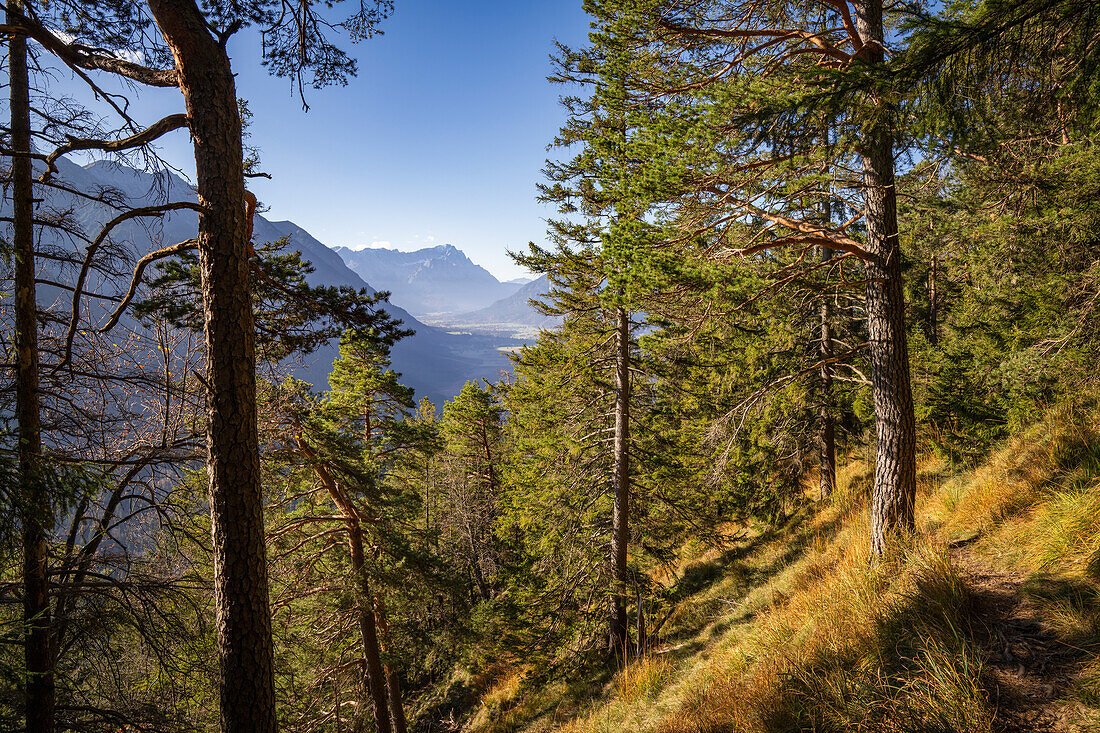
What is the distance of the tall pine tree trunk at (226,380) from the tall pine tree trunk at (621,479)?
6.70 m

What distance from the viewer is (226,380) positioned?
3381 mm

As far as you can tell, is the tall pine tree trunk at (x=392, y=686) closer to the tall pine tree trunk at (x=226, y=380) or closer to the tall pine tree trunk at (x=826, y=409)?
the tall pine tree trunk at (x=226, y=380)

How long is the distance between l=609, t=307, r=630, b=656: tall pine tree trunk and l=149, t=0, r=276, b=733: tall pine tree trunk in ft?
22.0

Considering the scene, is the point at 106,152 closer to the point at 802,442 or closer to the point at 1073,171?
the point at 1073,171

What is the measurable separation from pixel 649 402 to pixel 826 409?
486 cm

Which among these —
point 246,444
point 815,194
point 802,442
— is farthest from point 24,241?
point 802,442

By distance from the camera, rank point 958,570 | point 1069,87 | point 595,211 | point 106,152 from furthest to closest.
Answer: point 595,211
point 958,570
point 106,152
point 1069,87

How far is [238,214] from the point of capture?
3453 millimetres

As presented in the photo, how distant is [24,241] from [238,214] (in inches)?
117

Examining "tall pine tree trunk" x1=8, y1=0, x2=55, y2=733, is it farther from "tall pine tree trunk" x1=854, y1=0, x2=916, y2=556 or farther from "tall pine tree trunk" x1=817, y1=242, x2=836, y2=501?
"tall pine tree trunk" x1=817, y1=242, x2=836, y2=501

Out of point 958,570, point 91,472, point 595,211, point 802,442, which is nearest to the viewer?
point 91,472

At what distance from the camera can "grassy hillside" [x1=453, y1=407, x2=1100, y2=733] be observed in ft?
8.42

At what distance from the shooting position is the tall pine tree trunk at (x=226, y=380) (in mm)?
3289

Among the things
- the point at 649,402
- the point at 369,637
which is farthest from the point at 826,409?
the point at 369,637
